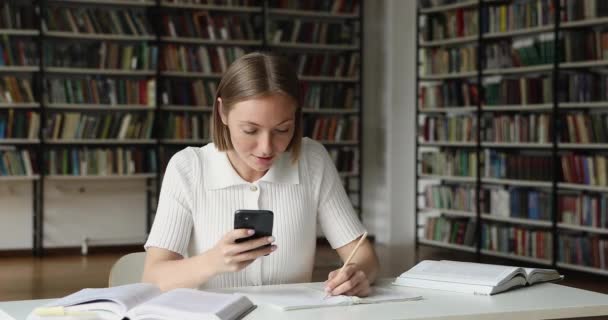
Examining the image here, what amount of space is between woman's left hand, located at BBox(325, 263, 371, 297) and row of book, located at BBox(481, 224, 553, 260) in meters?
4.69

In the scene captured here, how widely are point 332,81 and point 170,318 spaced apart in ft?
21.7

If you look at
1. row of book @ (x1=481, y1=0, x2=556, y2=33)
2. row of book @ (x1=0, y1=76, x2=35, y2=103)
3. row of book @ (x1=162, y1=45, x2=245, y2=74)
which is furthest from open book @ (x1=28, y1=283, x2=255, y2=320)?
row of book @ (x1=162, y1=45, x2=245, y2=74)

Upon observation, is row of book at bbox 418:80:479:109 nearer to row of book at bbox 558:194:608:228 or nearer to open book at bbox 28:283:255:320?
row of book at bbox 558:194:608:228

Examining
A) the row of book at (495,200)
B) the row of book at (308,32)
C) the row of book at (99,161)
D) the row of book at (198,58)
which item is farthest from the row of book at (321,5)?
the row of book at (495,200)

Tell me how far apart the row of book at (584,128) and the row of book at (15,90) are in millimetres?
4286

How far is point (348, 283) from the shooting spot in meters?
1.84

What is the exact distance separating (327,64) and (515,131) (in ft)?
6.66

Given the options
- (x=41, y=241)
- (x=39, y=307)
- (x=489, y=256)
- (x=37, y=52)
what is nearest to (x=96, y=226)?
(x=41, y=241)

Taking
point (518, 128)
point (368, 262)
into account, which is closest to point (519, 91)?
point (518, 128)

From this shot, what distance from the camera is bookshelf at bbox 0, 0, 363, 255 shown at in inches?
271

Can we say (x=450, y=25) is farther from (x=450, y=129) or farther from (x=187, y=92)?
(x=187, y=92)

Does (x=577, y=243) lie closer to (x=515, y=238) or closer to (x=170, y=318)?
(x=515, y=238)

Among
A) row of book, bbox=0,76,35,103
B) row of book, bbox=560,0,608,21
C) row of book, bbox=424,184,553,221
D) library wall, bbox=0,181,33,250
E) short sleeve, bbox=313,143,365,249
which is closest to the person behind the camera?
short sleeve, bbox=313,143,365,249

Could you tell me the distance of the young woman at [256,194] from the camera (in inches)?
76.6
